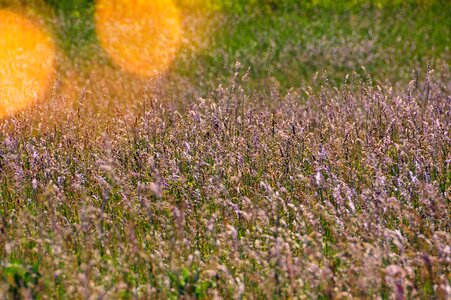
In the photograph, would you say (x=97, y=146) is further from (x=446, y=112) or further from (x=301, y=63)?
(x=301, y=63)

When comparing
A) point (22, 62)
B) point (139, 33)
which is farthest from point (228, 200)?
point (139, 33)

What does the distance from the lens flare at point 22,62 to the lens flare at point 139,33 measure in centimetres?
147

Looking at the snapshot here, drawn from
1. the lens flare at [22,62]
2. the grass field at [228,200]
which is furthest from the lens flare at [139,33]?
the grass field at [228,200]

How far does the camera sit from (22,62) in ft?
35.3

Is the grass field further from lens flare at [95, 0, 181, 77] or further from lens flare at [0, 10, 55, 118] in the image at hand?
lens flare at [95, 0, 181, 77]

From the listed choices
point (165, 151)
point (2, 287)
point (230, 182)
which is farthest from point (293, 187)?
point (2, 287)

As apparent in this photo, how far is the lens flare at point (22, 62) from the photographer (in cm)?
724

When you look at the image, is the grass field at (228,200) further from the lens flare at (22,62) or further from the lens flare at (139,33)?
the lens flare at (139,33)

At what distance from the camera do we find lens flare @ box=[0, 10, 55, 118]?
7.24 metres

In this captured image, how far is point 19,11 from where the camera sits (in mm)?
16594

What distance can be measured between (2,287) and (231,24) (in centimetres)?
1429

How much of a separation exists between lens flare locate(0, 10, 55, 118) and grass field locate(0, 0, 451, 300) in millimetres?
327

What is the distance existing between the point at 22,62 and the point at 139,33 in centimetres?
429

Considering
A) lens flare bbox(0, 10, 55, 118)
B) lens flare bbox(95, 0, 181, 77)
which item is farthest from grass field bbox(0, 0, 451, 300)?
lens flare bbox(95, 0, 181, 77)
